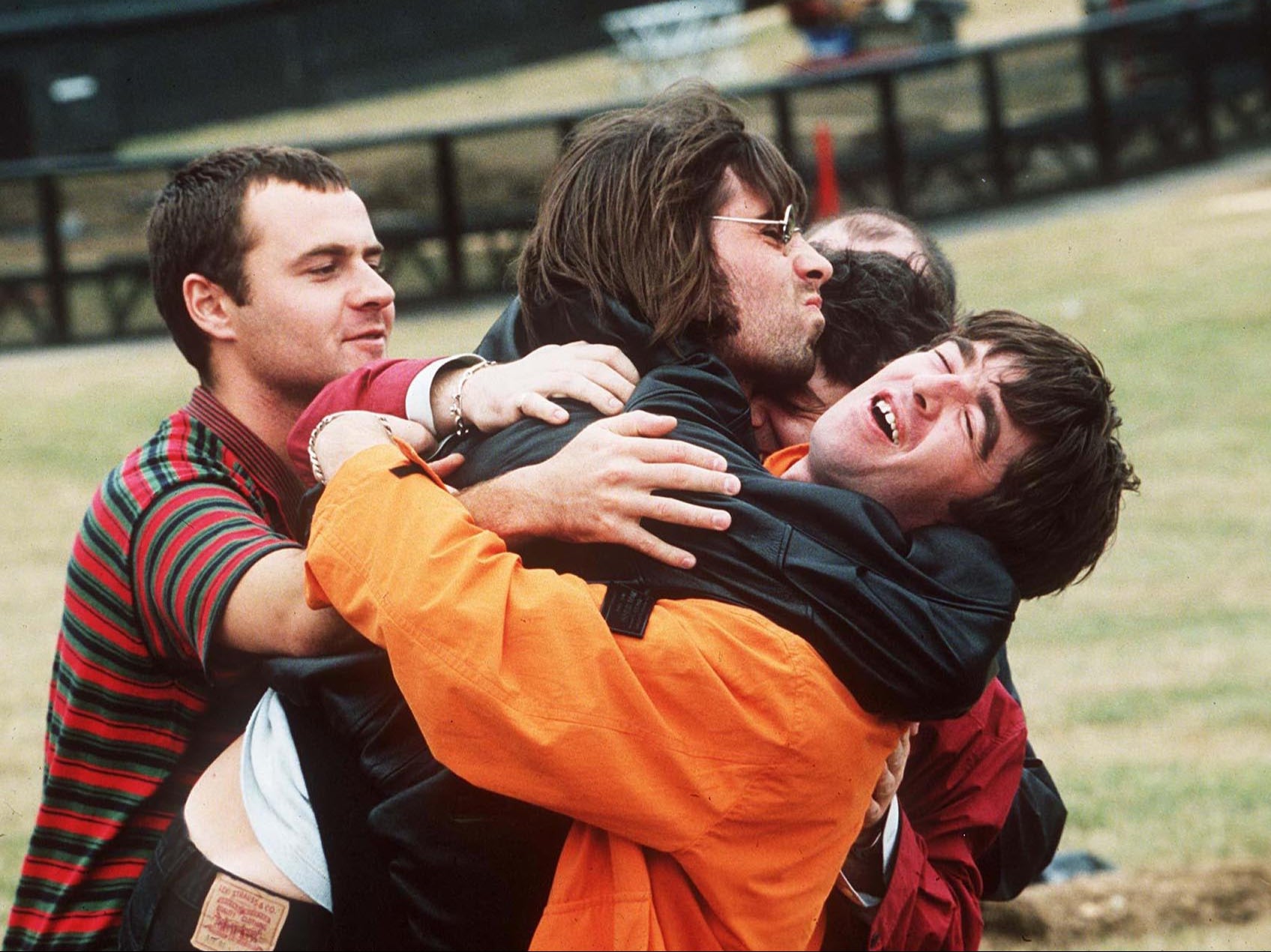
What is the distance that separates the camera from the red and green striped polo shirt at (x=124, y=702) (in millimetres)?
2887

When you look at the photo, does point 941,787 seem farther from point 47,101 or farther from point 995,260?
point 47,101

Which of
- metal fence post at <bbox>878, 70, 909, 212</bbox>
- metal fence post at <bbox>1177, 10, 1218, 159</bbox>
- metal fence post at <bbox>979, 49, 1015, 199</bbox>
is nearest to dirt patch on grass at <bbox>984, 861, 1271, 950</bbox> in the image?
metal fence post at <bbox>878, 70, 909, 212</bbox>

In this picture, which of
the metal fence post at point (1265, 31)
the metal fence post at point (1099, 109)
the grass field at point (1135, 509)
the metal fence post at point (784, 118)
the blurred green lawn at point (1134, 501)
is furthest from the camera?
the metal fence post at point (1265, 31)

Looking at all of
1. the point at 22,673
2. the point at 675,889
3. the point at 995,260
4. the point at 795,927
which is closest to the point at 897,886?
the point at 795,927

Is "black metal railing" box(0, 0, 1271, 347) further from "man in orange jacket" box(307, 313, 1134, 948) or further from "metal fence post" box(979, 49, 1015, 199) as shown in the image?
"man in orange jacket" box(307, 313, 1134, 948)

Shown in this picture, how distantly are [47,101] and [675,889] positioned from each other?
73.7ft

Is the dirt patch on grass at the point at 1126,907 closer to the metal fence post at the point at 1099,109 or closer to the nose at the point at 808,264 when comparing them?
the nose at the point at 808,264

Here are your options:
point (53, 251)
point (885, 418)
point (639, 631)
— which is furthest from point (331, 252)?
point (53, 251)

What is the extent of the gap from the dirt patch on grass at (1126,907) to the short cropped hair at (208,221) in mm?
2768

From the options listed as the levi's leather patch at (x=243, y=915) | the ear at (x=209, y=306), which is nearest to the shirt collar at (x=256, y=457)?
the ear at (x=209, y=306)

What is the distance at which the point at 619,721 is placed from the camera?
214cm

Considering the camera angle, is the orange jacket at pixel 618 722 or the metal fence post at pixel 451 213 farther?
the metal fence post at pixel 451 213

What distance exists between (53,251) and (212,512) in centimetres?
1342

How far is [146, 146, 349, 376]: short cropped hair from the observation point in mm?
3322
